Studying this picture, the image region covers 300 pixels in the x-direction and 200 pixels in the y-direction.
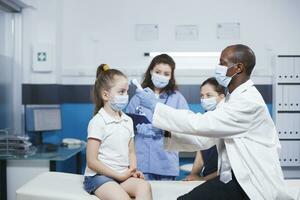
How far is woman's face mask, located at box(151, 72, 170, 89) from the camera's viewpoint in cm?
233

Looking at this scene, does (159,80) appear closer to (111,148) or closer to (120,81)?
(120,81)

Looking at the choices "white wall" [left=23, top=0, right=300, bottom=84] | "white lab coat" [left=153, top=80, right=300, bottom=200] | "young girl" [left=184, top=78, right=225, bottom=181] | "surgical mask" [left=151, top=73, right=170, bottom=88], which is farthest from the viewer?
"white wall" [left=23, top=0, right=300, bottom=84]

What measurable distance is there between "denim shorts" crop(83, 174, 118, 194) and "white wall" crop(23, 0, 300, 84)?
6.51 ft

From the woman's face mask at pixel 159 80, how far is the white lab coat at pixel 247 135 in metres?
0.66

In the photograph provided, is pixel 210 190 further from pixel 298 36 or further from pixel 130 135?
pixel 298 36

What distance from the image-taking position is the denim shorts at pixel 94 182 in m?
1.79

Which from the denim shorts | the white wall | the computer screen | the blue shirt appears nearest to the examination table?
the denim shorts

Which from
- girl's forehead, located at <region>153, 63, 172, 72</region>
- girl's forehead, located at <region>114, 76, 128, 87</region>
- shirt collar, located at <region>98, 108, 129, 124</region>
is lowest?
shirt collar, located at <region>98, 108, 129, 124</region>

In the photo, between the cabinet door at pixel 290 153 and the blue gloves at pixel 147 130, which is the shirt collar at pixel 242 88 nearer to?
the blue gloves at pixel 147 130

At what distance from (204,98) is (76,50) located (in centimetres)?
192

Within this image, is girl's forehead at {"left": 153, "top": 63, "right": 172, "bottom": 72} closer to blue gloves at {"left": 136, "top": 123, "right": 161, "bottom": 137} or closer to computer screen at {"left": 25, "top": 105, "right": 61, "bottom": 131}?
blue gloves at {"left": 136, "top": 123, "right": 161, "bottom": 137}

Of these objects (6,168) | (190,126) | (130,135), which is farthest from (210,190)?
(6,168)

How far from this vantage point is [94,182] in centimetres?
181

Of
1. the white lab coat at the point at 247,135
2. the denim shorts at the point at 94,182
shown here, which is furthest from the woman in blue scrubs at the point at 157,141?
the white lab coat at the point at 247,135
